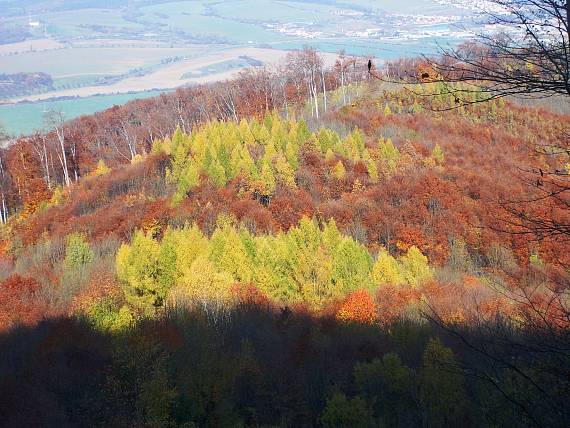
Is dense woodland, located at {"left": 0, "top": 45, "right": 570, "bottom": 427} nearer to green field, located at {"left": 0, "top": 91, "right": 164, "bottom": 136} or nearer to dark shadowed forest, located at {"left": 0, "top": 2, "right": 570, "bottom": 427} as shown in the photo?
dark shadowed forest, located at {"left": 0, "top": 2, "right": 570, "bottom": 427}

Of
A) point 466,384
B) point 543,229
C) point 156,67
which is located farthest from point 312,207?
point 156,67

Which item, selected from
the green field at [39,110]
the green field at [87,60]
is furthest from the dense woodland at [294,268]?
the green field at [87,60]

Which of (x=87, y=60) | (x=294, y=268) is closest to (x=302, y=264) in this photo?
(x=294, y=268)

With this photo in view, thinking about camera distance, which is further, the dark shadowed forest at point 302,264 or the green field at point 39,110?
the green field at point 39,110

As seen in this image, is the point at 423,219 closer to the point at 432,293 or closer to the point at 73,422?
the point at 432,293

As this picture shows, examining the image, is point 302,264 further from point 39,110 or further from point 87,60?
point 87,60

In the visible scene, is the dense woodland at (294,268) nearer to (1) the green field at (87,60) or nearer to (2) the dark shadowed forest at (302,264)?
(2) the dark shadowed forest at (302,264)
